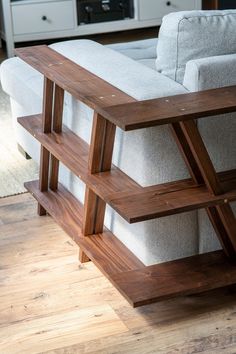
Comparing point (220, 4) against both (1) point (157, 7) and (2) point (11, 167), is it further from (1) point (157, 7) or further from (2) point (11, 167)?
(2) point (11, 167)

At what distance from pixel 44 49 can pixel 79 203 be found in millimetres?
569

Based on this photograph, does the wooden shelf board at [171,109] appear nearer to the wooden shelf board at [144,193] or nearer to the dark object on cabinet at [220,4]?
the wooden shelf board at [144,193]

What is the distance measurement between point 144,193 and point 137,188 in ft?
0.18

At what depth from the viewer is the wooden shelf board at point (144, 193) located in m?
2.13

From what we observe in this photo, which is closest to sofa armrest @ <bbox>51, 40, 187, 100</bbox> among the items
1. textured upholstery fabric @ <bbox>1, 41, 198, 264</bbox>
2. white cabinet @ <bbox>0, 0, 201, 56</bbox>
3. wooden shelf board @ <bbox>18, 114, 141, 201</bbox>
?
textured upholstery fabric @ <bbox>1, 41, 198, 264</bbox>

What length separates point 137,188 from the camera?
2.29 m

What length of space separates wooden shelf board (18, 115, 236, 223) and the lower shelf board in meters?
0.24

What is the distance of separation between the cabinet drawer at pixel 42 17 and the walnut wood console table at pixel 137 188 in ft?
7.78

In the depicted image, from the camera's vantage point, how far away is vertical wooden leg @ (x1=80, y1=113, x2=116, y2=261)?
7.70 ft

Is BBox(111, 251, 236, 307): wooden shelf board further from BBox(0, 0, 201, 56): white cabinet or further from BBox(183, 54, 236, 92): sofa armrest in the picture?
BBox(0, 0, 201, 56): white cabinet

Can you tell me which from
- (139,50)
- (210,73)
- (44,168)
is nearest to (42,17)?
(139,50)

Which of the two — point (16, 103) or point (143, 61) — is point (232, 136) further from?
point (16, 103)

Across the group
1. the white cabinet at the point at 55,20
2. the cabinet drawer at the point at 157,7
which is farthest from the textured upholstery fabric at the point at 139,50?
the cabinet drawer at the point at 157,7

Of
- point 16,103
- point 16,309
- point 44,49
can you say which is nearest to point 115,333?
point 16,309
